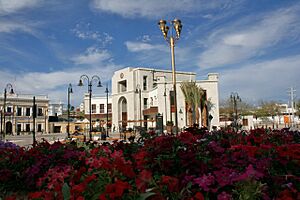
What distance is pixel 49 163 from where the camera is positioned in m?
5.48

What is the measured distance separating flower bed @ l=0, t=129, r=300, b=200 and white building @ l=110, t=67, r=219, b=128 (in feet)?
113

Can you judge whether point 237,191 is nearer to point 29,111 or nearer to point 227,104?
point 29,111

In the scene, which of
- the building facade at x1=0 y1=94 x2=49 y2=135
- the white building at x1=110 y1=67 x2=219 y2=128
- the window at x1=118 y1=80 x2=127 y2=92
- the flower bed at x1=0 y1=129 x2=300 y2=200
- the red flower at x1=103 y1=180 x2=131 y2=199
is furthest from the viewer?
the building facade at x1=0 y1=94 x2=49 y2=135

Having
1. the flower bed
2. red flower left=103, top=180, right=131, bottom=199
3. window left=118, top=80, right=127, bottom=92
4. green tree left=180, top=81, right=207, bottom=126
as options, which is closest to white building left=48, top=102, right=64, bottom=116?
window left=118, top=80, right=127, bottom=92

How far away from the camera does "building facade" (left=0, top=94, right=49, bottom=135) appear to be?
6719cm

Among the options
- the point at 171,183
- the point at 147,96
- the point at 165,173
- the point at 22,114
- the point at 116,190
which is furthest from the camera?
the point at 22,114

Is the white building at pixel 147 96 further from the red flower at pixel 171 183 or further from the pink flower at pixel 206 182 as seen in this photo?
the red flower at pixel 171 183

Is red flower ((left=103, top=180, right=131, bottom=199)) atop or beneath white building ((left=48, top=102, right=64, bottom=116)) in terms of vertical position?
beneath

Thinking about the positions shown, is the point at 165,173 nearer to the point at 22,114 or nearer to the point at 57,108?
the point at 22,114

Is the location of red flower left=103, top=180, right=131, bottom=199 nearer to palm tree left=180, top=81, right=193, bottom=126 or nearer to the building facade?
palm tree left=180, top=81, right=193, bottom=126

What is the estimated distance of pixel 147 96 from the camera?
175 ft

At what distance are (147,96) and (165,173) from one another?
49778mm

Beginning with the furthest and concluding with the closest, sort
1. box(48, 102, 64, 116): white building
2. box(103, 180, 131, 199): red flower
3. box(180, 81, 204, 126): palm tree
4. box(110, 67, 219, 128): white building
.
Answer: box(48, 102, 64, 116): white building → box(110, 67, 219, 128): white building → box(180, 81, 204, 126): palm tree → box(103, 180, 131, 199): red flower

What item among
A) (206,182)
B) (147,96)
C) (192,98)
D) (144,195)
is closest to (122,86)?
(147,96)
